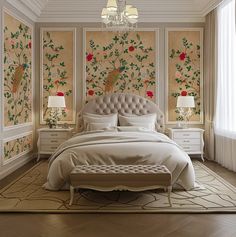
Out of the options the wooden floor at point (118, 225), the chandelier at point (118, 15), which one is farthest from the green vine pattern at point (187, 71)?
the wooden floor at point (118, 225)

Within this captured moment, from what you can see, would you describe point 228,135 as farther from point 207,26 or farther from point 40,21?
point 40,21

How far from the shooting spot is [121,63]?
7141 mm

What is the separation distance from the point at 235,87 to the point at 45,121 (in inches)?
159

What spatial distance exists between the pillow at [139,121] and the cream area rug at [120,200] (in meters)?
1.99

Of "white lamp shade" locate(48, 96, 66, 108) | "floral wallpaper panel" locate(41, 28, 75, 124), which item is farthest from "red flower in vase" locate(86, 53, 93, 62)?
"white lamp shade" locate(48, 96, 66, 108)

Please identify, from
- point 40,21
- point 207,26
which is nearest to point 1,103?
point 40,21

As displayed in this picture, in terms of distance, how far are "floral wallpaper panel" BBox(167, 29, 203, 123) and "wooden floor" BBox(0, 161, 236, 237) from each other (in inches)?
156

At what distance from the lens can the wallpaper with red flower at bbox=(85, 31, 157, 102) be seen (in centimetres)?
711

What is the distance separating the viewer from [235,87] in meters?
5.63

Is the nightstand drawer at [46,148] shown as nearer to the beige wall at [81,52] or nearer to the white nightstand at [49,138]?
the white nightstand at [49,138]

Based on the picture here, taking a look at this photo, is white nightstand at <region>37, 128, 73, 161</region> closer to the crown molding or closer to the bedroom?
the bedroom

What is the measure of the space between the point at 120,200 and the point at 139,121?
271 centimetres

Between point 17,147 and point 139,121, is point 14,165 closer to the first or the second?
point 17,147

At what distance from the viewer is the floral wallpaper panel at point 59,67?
709cm
